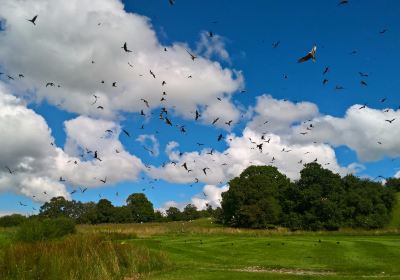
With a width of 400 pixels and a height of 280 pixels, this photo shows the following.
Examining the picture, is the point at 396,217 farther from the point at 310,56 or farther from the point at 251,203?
the point at 310,56

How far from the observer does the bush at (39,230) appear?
32.3m

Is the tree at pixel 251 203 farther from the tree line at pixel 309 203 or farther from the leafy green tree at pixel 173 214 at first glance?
the leafy green tree at pixel 173 214

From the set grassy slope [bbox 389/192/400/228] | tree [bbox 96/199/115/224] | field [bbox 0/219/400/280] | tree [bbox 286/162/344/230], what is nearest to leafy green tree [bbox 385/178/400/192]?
grassy slope [bbox 389/192/400/228]

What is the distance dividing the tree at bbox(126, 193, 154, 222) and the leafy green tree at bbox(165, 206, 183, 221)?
25.9ft

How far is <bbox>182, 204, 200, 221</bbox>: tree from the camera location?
6747 inches

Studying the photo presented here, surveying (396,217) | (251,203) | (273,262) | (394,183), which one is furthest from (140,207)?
(273,262)

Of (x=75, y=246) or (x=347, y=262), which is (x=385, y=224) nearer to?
(x=347, y=262)

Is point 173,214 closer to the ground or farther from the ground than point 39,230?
farther from the ground

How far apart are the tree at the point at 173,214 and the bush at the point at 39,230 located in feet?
424

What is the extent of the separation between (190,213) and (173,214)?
8.09 metres

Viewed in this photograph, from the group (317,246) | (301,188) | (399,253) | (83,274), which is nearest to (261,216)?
(301,188)

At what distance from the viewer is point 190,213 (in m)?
176

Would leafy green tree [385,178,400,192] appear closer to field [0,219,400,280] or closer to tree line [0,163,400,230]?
tree line [0,163,400,230]

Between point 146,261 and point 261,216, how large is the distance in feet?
212
